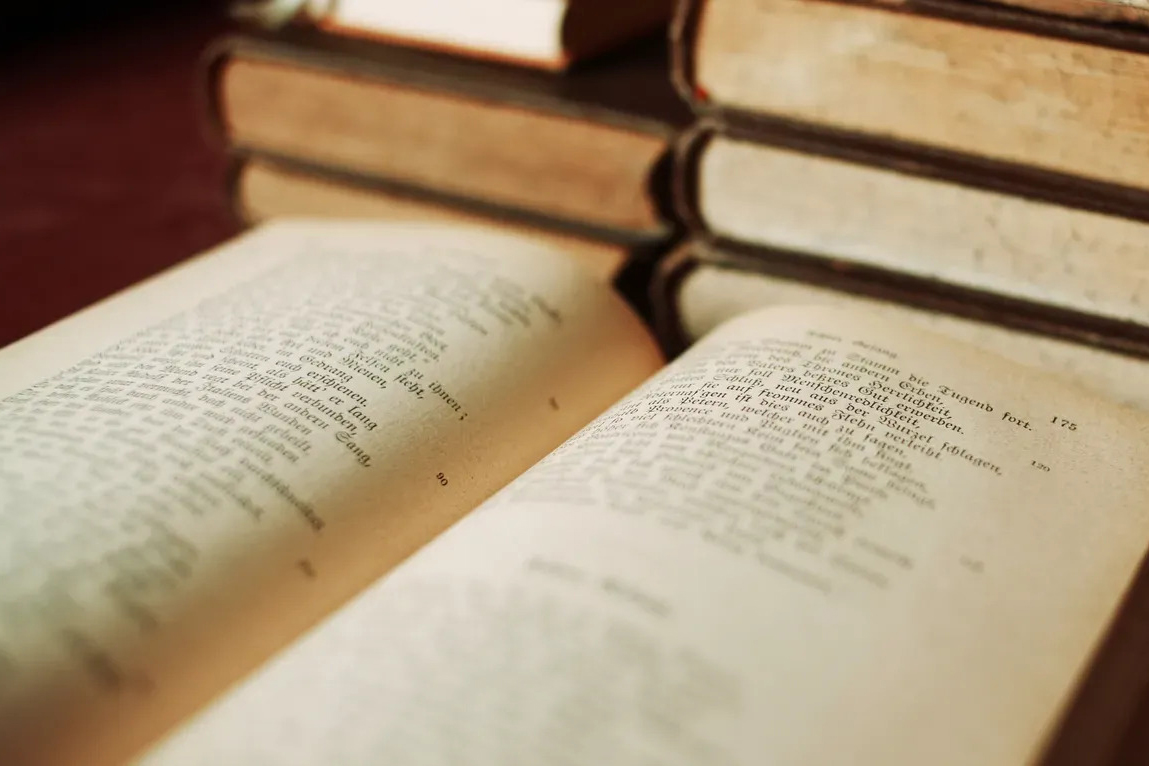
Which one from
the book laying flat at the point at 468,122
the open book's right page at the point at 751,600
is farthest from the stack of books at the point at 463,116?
the open book's right page at the point at 751,600

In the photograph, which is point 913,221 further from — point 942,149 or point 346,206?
point 346,206

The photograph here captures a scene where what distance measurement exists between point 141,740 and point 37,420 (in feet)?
0.57

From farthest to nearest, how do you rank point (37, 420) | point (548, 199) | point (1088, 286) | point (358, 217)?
1. point (358, 217)
2. point (548, 199)
3. point (1088, 286)
4. point (37, 420)

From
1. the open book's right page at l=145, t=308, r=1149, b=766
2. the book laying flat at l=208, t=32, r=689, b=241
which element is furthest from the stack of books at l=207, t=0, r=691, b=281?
the open book's right page at l=145, t=308, r=1149, b=766

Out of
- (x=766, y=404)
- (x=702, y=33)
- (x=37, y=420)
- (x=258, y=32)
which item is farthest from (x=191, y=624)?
(x=258, y=32)

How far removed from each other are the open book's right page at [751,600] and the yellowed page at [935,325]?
3.1 inches

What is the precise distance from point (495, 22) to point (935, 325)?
1.30 ft

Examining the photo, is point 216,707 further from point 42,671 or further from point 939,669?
point 939,669

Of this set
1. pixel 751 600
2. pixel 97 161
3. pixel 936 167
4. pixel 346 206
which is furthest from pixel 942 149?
pixel 97 161

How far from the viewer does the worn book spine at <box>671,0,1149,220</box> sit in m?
0.57

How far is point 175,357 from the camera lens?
1.84ft

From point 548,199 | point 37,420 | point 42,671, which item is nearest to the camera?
point 42,671

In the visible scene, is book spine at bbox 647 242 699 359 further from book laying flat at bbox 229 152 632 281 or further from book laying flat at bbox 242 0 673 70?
book laying flat at bbox 242 0 673 70

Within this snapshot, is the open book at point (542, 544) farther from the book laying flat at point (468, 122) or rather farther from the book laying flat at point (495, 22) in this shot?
the book laying flat at point (495, 22)
